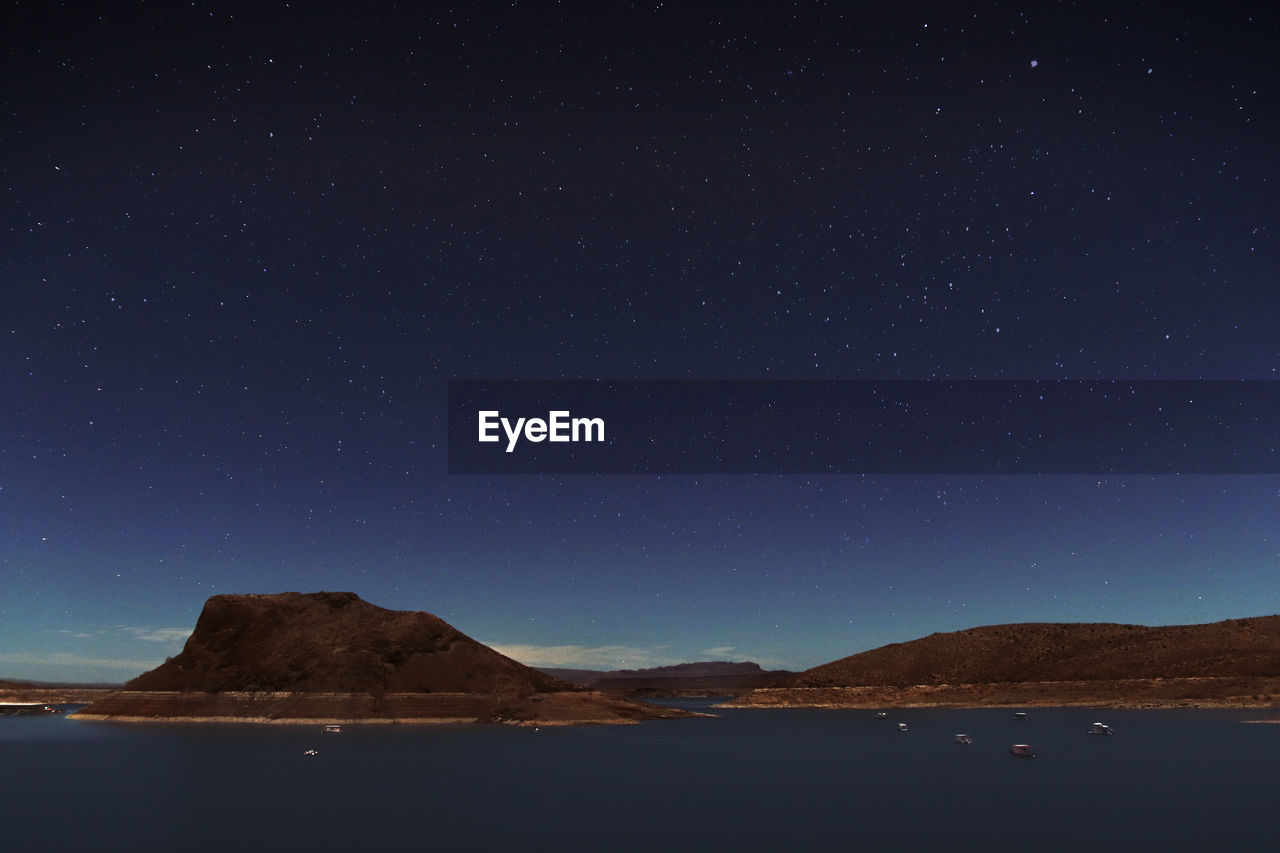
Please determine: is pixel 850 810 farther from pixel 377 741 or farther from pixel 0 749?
pixel 0 749

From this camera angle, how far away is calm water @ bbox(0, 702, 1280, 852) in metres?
66.2

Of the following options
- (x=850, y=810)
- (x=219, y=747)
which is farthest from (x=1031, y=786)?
(x=219, y=747)

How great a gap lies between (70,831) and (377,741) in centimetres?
9197

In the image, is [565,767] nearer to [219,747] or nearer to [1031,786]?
[1031,786]

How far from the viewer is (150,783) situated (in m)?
101

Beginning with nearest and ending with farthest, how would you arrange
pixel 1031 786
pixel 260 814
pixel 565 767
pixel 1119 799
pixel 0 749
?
pixel 260 814 → pixel 1119 799 → pixel 1031 786 → pixel 565 767 → pixel 0 749

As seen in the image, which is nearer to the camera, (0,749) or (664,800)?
(664,800)

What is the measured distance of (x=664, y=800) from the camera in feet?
283

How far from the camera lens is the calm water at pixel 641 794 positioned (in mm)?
66188

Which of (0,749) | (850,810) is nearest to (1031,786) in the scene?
(850,810)

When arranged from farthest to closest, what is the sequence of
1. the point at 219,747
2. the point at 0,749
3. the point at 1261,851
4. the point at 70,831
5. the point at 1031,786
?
the point at 0,749, the point at 219,747, the point at 1031,786, the point at 70,831, the point at 1261,851

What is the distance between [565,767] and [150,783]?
45.1 meters

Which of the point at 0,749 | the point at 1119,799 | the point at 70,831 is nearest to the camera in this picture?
the point at 70,831

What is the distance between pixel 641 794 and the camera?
90875mm
